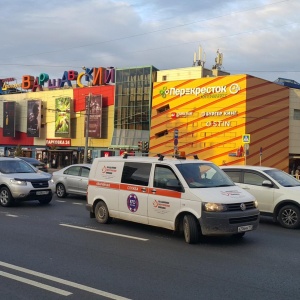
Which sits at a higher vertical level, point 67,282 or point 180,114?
point 180,114

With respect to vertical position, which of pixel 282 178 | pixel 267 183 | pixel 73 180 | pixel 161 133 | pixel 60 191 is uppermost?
pixel 161 133

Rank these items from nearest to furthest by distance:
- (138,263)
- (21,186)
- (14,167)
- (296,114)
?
(138,263), (21,186), (14,167), (296,114)

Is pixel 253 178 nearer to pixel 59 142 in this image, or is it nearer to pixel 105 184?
pixel 105 184

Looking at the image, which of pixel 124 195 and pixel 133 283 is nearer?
pixel 133 283

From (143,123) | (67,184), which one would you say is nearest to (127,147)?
(143,123)

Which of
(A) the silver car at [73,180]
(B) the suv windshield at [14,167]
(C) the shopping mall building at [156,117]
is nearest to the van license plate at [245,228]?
(A) the silver car at [73,180]

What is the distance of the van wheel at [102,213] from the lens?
35.3 feet

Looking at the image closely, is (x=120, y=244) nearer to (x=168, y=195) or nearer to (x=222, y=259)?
(x=168, y=195)

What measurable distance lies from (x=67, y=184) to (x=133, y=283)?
38.8 feet

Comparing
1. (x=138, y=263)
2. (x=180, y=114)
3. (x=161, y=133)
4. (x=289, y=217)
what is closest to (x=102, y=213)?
(x=138, y=263)

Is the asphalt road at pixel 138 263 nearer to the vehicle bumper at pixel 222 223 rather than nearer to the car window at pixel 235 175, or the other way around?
the vehicle bumper at pixel 222 223

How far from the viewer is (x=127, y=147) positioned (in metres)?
50.0

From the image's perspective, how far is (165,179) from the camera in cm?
934

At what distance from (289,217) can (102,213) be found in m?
4.78
